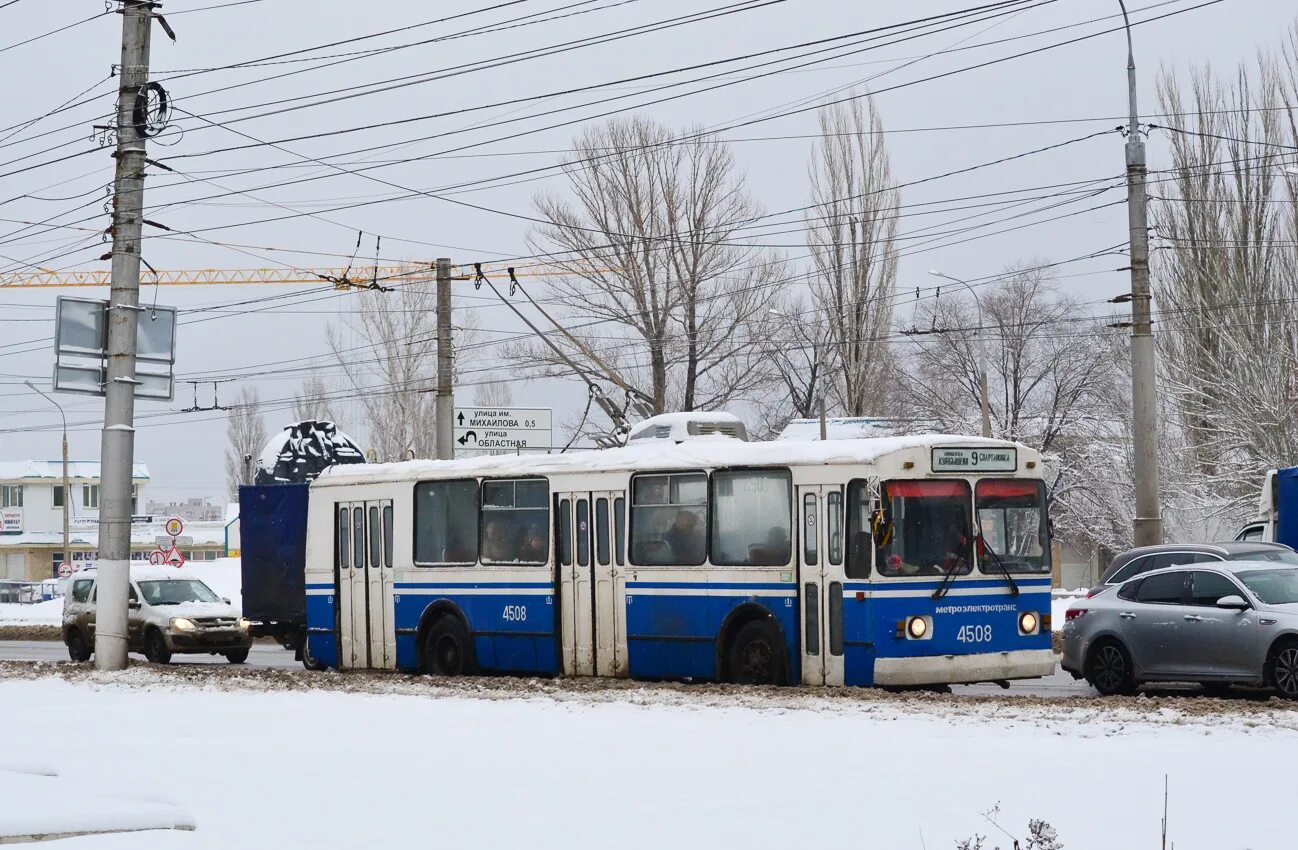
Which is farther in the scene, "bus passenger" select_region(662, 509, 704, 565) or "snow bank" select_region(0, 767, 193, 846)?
"bus passenger" select_region(662, 509, 704, 565)

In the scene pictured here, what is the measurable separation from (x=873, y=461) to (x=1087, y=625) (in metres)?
3.26

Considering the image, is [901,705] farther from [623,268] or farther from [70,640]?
[623,268]

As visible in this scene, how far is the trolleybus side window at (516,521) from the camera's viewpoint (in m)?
20.8

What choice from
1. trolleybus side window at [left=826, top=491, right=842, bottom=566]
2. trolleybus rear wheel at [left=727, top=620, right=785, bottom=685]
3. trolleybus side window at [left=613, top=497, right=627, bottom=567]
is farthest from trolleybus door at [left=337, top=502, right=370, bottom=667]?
trolleybus side window at [left=826, top=491, right=842, bottom=566]

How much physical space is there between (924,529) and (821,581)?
3.83ft

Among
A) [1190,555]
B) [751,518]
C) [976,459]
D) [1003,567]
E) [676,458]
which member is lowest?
[1003,567]

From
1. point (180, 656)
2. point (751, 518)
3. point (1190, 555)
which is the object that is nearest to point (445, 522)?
point (751, 518)

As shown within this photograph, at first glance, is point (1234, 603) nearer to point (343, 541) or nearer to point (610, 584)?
point (610, 584)

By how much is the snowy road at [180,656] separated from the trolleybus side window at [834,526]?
1169 centimetres

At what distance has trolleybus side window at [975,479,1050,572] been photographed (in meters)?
17.8

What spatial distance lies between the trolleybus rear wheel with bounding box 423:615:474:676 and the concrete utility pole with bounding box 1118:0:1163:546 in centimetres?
935

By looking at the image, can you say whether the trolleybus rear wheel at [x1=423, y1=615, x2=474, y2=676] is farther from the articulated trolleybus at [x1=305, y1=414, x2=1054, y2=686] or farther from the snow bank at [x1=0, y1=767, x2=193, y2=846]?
the snow bank at [x1=0, y1=767, x2=193, y2=846]

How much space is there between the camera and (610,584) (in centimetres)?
1992

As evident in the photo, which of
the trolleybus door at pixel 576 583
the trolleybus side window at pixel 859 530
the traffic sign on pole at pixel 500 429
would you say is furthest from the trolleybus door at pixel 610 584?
the traffic sign on pole at pixel 500 429
